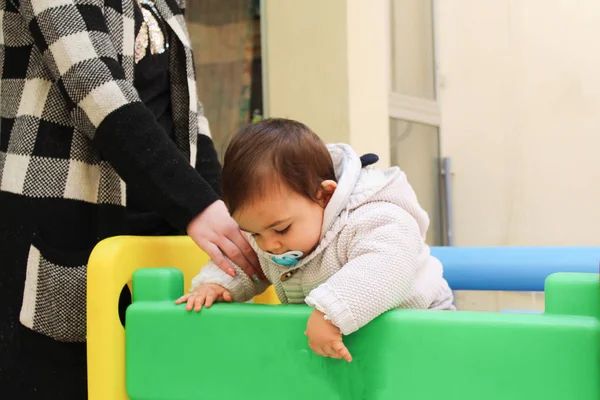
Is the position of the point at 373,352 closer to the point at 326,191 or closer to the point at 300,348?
the point at 300,348

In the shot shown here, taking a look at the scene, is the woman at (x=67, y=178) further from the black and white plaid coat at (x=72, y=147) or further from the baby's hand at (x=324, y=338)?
the baby's hand at (x=324, y=338)

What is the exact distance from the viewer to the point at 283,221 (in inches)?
26.5

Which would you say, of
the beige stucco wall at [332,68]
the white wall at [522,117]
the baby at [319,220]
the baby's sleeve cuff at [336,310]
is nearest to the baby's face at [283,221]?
the baby at [319,220]

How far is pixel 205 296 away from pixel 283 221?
11cm

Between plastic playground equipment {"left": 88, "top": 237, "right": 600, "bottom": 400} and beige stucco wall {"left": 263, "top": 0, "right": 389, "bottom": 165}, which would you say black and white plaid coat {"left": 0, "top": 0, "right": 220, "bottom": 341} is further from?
beige stucco wall {"left": 263, "top": 0, "right": 389, "bottom": 165}

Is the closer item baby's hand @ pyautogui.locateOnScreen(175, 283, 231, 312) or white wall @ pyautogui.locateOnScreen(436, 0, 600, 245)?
baby's hand @ pyautogui.locateOnScreen(175, 283, 231, 312)

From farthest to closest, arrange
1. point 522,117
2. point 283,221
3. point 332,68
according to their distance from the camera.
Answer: point 522,117 < point 332,68 < point 283,221

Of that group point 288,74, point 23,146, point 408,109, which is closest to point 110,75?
point 23,146

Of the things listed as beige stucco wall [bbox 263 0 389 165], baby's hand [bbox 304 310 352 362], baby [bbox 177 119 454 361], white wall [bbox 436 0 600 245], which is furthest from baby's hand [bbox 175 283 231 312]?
white wall [bbox 436 0 600 245]

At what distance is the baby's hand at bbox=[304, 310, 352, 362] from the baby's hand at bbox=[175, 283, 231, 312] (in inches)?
5.4

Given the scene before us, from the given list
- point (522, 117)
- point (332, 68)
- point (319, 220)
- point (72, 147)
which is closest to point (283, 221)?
point (319, 220)

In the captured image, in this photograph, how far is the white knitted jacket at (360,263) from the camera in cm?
59

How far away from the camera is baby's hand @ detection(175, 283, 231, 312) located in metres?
0.69

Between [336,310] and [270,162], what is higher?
[270,162]
